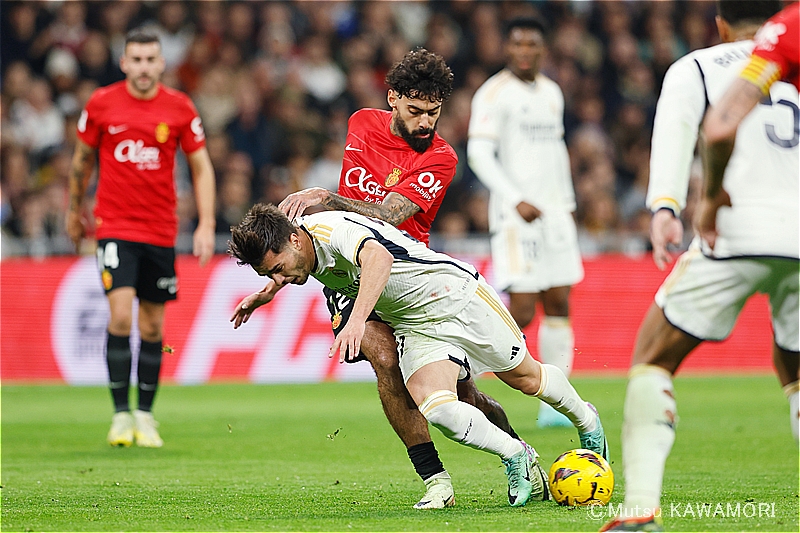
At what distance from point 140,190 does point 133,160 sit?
25 cm

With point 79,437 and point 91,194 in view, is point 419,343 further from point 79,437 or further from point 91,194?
point 91,194

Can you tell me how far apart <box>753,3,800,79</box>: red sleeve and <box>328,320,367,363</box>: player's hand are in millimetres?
1917

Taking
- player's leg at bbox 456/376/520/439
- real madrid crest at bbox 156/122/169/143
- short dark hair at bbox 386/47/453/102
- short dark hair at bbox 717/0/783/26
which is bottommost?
player's leg at bbox 456/376/520/439

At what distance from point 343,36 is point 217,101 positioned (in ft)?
8.53

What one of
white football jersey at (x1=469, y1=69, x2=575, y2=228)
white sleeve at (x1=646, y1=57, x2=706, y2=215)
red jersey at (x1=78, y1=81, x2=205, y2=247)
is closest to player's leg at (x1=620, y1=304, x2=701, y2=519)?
white sleeve at (x1=646, y1=57, x2=706, y2=215)

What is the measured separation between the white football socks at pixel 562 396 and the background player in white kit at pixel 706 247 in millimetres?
1393

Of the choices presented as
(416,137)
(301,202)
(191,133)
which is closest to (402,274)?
(301,202)

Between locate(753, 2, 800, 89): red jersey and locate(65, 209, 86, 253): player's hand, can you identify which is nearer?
locate(753, 2, 800, 89): red jersey

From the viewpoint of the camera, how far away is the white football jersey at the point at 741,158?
161 inches

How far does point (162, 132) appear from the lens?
8.59 meters

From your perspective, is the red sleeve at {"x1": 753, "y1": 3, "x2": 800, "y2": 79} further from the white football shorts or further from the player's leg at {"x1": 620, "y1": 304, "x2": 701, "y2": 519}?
the white football shorts

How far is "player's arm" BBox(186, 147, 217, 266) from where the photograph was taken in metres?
8.63

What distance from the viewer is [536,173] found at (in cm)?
960

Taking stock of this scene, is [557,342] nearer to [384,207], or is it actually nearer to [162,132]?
[162,132]
